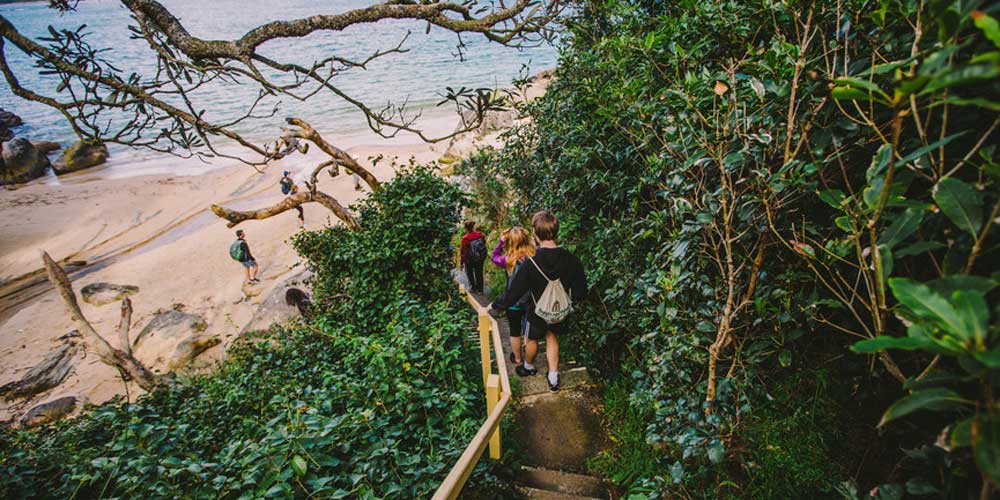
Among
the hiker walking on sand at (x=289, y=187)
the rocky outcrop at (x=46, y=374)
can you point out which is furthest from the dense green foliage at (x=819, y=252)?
the rocky outcrop at (x=46, y=374)

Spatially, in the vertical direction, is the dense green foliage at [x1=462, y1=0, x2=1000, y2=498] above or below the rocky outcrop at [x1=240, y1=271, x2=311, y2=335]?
above

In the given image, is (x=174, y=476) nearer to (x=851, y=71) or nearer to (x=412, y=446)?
(x=412, y=446)

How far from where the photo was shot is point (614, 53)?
3371 mm

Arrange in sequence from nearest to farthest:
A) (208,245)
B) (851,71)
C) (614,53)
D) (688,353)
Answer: (851,71) < (688,353) < (614,53) < (208,245)

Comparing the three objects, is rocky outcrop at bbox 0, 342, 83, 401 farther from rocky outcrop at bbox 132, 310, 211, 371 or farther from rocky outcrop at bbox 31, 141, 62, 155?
rocky outcrop at bbox 31, 141, 62, 155

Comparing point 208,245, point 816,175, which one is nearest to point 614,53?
point 816,175

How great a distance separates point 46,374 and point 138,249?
22.6ft

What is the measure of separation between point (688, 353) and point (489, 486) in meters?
1.53

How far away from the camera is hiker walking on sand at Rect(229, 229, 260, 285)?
10469mm

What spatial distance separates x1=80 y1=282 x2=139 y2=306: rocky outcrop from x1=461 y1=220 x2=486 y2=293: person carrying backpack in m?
11.1

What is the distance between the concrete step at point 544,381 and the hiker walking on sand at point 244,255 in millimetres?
Answer: 9321

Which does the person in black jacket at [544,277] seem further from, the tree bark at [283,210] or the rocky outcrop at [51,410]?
the rocky outcrop at [51,410]

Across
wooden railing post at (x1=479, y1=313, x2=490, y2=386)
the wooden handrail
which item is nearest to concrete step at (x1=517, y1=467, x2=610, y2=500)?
the wooden handrail

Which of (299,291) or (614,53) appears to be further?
(299,291)
